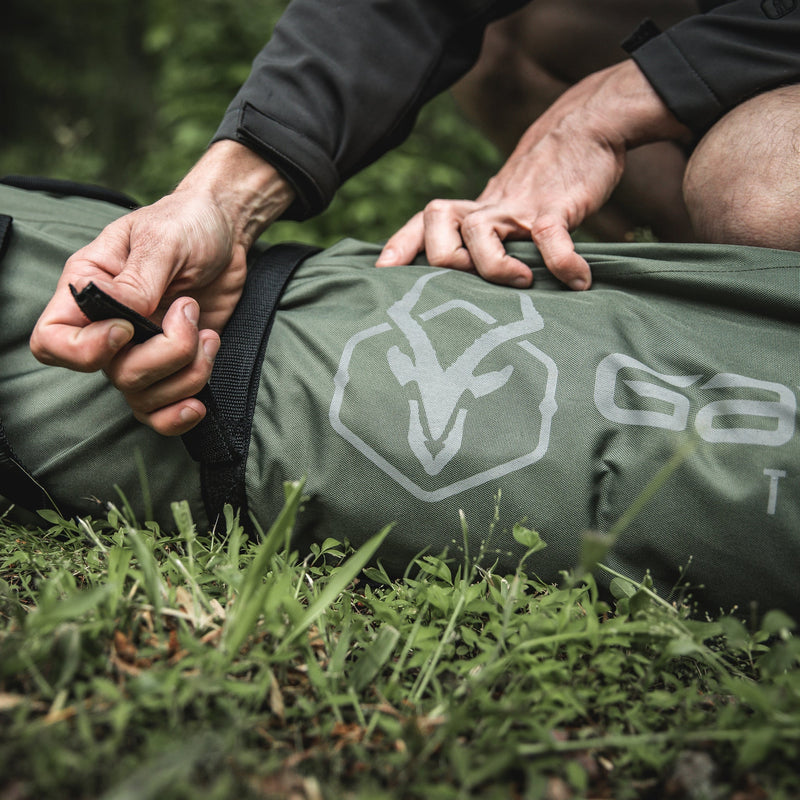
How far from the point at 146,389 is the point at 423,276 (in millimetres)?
584

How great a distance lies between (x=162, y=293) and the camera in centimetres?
116

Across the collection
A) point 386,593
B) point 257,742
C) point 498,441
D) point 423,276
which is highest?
point 423,276

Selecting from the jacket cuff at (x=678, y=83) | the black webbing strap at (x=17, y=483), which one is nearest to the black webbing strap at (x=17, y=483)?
the black webbing strap at (x=17, y=483)

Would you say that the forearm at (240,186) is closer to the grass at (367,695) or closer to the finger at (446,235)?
the finger at (446,235)

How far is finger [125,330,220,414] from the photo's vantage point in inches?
44.0

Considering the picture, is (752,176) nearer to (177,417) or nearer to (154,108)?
(177,417)

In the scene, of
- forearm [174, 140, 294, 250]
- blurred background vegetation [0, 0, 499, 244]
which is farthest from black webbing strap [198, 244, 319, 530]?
blurred background vegetation [0, 0, 499, 244]

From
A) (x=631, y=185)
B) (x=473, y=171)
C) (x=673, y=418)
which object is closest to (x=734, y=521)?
Result: (x=673, y=418)

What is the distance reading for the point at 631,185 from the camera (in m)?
2.15

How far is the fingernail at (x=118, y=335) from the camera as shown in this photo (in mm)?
1024

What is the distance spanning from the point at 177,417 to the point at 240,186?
0.67 m

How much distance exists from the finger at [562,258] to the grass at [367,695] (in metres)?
0.58

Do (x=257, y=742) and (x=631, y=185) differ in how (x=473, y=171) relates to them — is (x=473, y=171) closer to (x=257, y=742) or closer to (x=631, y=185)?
(x=631, y=185)

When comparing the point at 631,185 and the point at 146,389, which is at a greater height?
the point at 631,185
